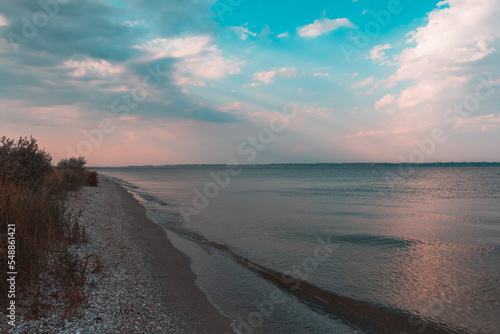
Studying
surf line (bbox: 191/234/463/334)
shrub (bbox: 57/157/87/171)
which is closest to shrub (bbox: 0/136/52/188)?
surf line (bbox: 191/234/463/334)

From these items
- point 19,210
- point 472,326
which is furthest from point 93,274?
point 472,326

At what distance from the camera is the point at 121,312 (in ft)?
18.3

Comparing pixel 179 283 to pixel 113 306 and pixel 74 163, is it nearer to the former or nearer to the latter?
pixel 113 306

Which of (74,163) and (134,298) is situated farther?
(74,163)

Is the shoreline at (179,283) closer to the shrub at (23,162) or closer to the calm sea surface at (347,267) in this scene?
the calm sea surface at (347,267)

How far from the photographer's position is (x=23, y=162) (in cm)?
1434

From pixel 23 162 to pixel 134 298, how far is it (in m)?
12.4

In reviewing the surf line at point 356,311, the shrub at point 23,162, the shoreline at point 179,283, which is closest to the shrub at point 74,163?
the shrub at point 23,162

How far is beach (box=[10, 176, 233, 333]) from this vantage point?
4.93 m

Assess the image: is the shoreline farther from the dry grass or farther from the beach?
the dry grass

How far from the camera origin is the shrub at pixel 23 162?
13086mm

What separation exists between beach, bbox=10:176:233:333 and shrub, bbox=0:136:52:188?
553cm

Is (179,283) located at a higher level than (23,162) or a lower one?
lower

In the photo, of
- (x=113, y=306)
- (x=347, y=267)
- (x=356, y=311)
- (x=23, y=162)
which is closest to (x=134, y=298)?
(x=113, y=306)
